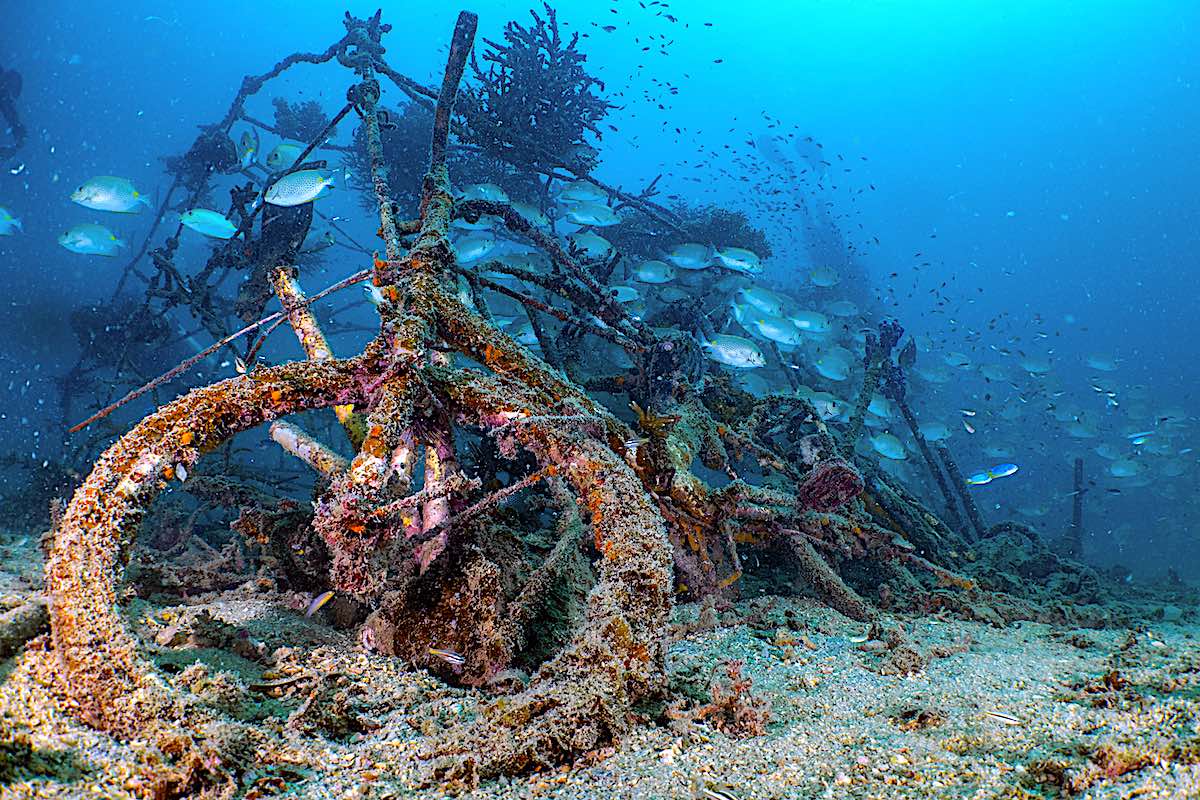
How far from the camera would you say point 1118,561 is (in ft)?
53.0

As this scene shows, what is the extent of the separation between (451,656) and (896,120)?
452 ft

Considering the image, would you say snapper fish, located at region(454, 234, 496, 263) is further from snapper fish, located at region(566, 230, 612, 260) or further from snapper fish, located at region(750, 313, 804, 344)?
snapper fish, located at region(750, 313, 804, 344)

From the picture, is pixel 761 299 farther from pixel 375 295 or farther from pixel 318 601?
pixel 318 601

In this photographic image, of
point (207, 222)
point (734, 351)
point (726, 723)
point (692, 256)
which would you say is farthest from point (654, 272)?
point (726, 723)

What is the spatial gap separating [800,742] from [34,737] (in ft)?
6.93

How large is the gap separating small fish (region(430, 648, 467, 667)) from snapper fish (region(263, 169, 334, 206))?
5367mm

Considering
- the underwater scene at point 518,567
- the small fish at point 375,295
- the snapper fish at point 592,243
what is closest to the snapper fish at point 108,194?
the underwater scene at point 518,567

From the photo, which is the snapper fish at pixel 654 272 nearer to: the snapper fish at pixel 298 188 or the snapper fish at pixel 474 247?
the snapper fish at pixel 474 247

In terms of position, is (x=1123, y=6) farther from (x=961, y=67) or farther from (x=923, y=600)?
(x=923, y=600)

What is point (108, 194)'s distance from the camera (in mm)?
7516

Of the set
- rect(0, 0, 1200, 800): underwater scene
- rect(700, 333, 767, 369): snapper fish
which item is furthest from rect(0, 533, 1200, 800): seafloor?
rect(700, 333, 767, 369): snapper fish

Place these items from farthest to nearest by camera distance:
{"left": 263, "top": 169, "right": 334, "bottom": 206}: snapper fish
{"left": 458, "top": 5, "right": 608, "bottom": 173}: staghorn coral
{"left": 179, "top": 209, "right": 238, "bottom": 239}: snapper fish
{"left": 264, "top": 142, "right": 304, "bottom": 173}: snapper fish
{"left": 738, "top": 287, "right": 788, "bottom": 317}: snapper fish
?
{"left": 738, "top": 287, "right": 788, "bottom": 317}: snapper fish → {"left": 458, "top": 5, "right": 608, "bottom": 173}: staghorn coral → {"left": 264, "top": 142, "right": 304, "bottom": 173}: snapper fish → {"left": 179, "top": 209, "right": 238, "bottom": 239}: snapper fish → {"left": 263, "top": 169, "right": 334, "bottom": 206}: snapper fish

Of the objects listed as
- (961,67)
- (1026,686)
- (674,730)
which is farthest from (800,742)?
(961,67)

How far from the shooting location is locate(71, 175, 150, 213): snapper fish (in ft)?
24.3
